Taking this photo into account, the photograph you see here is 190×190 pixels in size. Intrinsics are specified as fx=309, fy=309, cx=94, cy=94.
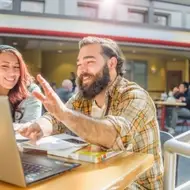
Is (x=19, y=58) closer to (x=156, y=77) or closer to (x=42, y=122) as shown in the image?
(x=42, y=122)

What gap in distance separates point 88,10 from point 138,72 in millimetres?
4148

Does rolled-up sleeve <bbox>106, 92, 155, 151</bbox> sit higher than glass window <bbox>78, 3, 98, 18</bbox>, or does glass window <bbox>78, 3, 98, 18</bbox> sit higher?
glass window <bbox>78, 3, 98, 18</bbox>

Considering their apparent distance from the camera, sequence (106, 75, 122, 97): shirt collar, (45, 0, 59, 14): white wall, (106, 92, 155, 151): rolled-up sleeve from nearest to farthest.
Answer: (106, 92, 155, 151): rolled-up sleeve
(106, 75, 122, 97): shirt collar
(45, 0, 59, 14): white wall

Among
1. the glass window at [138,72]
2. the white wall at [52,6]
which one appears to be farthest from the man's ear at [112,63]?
the glass window at [138,72]

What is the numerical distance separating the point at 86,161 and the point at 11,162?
1.15 feet

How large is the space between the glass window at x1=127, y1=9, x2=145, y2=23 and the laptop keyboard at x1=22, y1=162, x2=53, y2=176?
434 inches

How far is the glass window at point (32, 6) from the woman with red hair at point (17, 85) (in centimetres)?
764

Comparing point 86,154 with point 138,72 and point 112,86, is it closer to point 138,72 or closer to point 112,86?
point 112,86

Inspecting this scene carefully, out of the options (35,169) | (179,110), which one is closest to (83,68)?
(35,169)

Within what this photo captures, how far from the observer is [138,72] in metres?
13.7

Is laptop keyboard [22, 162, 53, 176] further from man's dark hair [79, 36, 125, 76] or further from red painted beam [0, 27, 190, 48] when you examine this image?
red painted beam [0, 27, 190, 48]

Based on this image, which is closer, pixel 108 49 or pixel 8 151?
pixel 8 151

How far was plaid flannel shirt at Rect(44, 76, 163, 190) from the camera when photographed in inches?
51.0

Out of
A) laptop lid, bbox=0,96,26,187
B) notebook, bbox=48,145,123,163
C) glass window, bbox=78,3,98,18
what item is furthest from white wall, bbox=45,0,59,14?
laptop lid, bbox=0,96,26,187
